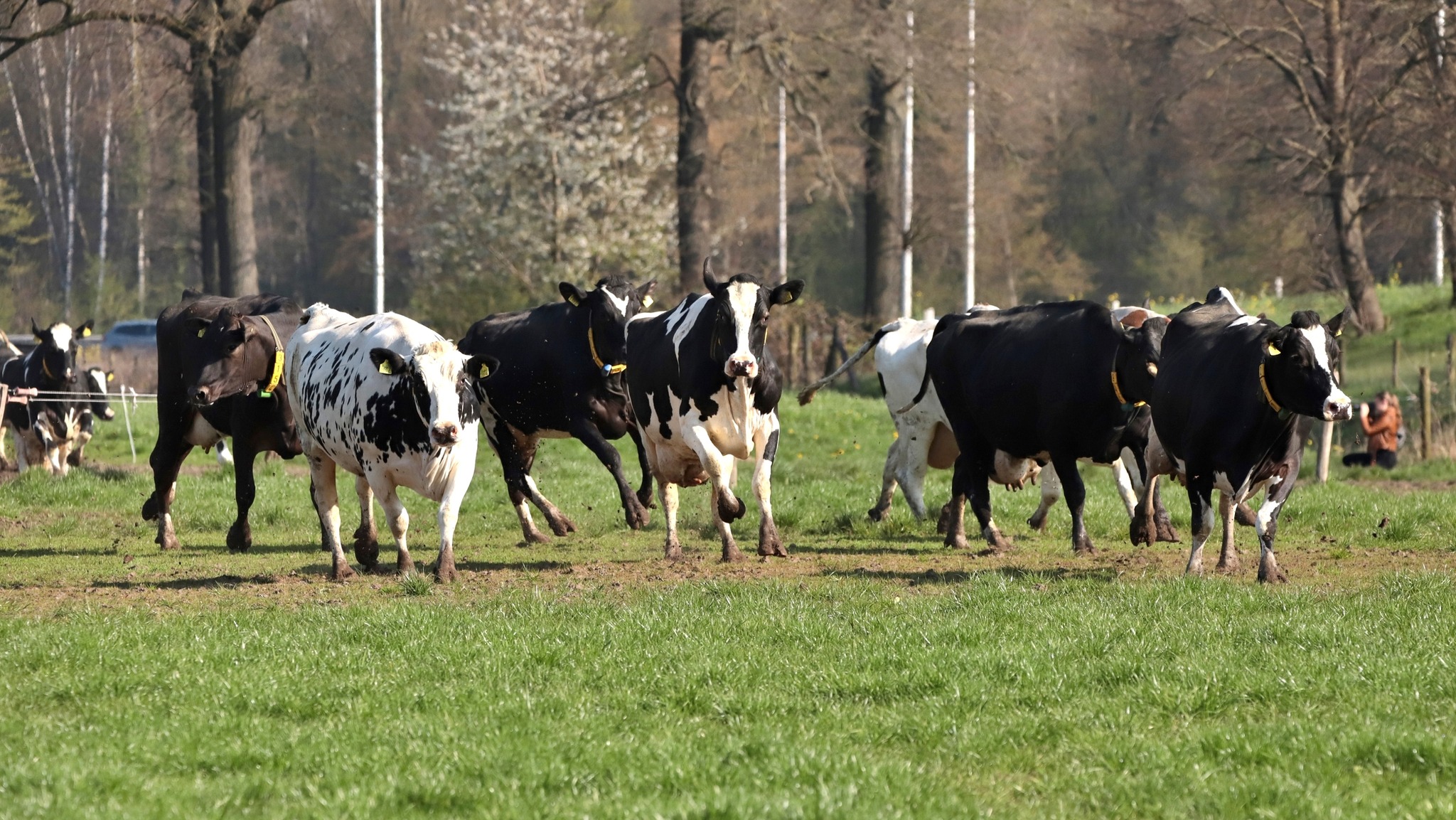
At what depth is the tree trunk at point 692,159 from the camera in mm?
29031

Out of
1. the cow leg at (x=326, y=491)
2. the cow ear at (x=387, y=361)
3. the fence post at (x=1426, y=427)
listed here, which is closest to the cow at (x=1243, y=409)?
the cow ear at (x=387, y=361)

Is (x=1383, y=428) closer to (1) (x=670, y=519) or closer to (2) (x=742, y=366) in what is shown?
(1) (x=670, y=519)

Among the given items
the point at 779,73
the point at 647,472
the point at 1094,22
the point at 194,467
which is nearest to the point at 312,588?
the point at 647,472

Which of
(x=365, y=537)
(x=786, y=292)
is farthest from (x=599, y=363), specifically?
(x=365, y=537)

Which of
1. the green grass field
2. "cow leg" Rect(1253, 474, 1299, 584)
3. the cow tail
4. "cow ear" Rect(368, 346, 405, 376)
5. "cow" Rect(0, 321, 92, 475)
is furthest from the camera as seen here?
"cow" Rect(0, 321, 92, 475)

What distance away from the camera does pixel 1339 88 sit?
34781mm

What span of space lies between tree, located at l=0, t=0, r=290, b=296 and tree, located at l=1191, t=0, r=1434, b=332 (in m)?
19.0

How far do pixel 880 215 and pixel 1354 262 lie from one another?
33.8 ft

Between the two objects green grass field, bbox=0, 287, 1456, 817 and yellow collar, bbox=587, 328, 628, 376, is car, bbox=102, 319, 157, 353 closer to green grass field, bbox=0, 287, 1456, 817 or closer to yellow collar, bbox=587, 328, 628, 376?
yellow collar, bbox=587, 328, 628, 376

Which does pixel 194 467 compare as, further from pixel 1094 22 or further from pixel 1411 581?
pixel 1094 22

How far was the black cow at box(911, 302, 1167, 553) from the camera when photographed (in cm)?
1240

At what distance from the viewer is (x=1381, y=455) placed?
22562 mm

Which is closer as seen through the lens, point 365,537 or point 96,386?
point 365,537

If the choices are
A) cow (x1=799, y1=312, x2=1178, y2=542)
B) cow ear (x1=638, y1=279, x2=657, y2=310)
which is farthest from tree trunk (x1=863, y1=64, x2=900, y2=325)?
cow ear (x1=638, y1=279, x2=657, y2=310)
